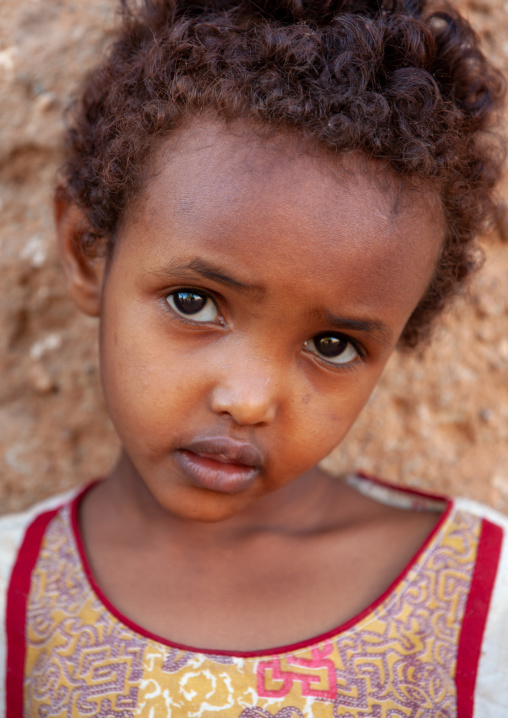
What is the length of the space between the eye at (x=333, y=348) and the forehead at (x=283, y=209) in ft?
0.32

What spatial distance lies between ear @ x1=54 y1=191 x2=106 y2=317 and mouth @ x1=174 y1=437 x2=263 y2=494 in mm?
317

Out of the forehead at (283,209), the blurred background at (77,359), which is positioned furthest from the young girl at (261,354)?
the blurred background at (77,359)

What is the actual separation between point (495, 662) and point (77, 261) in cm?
91

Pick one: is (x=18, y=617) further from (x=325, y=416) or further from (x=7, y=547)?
(x=325, y=416)

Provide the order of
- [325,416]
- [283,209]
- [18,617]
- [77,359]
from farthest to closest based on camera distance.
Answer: [77,359] → [18,617] → [325,416] → [283,209]

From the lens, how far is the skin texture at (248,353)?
847 millimetres

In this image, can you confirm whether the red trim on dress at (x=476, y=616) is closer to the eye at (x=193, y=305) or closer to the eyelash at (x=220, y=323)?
the eyelash at (x=220, y=323)

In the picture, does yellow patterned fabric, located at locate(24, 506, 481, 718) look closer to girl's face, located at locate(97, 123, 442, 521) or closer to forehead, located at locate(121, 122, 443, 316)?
girl's face, located at locate(97, 123, 442, 521)

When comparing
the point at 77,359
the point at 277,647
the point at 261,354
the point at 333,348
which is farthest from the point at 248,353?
the point at 77,359

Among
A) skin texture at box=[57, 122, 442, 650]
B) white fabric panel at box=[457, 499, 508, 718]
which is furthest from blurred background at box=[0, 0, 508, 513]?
white fabric panel at box=[457, 499, 508, 718]

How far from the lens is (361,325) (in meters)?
0.91

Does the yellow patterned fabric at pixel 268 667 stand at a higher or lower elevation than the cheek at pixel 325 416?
lower

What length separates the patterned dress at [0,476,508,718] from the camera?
97 centimetres

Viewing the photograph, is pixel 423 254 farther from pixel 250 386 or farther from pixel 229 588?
pixel 229 588
